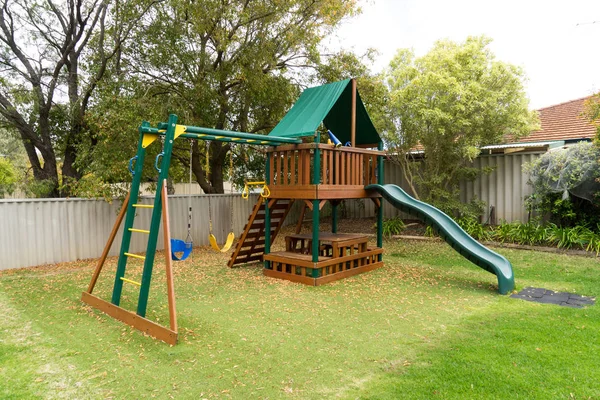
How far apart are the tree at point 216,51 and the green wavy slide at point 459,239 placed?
4375 millimetres

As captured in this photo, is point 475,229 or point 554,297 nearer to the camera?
point 554,297

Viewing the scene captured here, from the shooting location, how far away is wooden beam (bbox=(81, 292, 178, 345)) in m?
3.78

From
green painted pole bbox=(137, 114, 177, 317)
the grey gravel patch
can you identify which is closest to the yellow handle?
green painted pole bbox=(137, 114, 177, 317)

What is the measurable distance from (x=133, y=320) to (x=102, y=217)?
5.08 m

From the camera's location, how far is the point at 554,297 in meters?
5.18

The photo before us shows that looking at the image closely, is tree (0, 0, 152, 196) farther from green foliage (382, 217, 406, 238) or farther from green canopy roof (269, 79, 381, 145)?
green foliage (382, 217, 406, 238)

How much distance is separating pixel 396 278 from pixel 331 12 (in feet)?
21.5

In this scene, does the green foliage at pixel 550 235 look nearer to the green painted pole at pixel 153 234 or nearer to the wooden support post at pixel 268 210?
the wooden support post at pixel 268 210

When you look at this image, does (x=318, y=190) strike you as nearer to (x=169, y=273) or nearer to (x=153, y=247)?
(x=153, y=247)

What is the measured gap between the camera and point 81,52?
9.68m

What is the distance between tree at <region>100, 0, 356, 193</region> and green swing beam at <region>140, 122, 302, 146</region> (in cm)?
311

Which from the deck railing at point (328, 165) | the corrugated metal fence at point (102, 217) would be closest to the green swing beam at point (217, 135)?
the deck railing at point (328, 165)

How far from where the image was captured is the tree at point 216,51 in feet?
28.8

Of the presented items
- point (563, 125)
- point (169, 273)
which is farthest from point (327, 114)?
point (563, 125)
